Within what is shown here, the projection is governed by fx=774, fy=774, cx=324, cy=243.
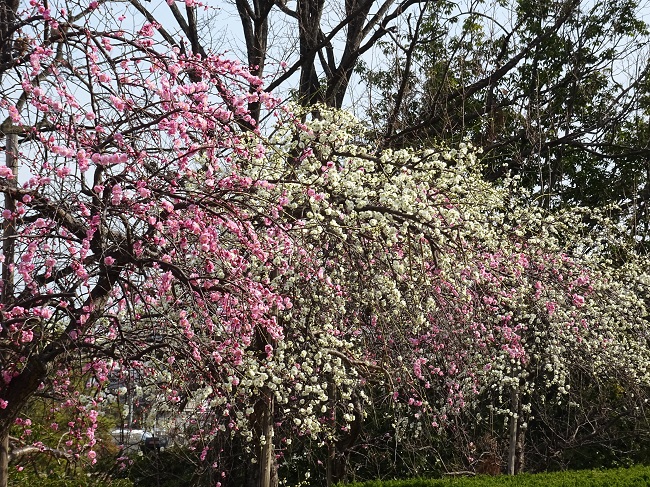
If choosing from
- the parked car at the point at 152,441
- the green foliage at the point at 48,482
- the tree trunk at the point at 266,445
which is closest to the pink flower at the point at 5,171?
the tree trunk at the point at 266,445

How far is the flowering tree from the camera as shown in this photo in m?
4.64

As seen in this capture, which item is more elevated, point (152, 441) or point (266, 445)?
point (152, 441)

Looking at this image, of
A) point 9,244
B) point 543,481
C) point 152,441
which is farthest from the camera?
point 152,441

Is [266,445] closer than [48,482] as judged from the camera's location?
Yes

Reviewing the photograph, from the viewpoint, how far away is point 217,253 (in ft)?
16.9

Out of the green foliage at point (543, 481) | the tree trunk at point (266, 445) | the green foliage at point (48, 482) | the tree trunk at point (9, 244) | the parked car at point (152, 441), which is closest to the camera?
the tree trunk at point (9, 244)

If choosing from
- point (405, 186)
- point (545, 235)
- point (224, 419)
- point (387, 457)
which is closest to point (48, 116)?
point (405, 186)

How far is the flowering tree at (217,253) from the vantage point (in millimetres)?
4641

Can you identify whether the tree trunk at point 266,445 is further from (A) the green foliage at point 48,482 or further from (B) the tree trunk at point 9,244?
(B) the tree trunk at point 9,244

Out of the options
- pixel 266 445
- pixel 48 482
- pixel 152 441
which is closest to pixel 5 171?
pixel 266 445

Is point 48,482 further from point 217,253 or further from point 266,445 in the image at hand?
point 217,253

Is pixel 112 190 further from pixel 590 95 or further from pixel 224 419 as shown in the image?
pixel 590 95

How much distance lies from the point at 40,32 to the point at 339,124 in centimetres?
334

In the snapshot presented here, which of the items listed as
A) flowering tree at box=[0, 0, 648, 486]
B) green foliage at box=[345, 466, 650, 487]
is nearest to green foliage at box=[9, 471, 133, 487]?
flowering tree at box=[0, 0, 648, 486]
